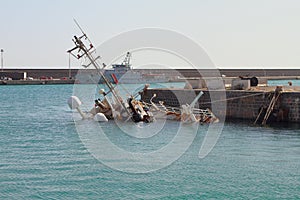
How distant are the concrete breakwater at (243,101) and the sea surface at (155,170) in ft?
10.1

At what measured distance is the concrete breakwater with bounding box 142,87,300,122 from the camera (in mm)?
34281

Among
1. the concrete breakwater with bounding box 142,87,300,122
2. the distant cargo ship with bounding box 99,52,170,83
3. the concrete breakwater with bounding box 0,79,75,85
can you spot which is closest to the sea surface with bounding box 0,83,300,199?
the concrete breakwater with bounding box 142,87,300,122

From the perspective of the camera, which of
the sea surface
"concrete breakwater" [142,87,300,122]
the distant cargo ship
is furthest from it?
the distant cargo ship

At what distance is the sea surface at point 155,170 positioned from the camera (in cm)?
1661

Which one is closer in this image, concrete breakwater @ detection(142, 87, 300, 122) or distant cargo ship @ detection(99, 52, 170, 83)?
concrete breakwater @ detection(142, 87, 300, 122)

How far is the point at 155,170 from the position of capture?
19.7m

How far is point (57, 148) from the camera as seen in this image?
80.7ft

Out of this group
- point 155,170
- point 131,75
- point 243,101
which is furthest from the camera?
point 131,75

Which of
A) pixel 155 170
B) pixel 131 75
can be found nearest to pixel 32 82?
A: pixel 131 75

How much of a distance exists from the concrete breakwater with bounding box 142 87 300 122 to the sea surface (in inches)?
122

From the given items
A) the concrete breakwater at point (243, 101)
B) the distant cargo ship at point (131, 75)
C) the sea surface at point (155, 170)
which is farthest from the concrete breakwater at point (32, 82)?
the sea surface at point (155, 170)

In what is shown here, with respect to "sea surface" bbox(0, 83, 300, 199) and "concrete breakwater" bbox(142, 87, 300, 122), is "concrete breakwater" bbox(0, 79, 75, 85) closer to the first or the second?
"concrete breakwater" bbox(142, 87, 300, 122)

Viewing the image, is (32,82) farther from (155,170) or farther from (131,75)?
(155,170)

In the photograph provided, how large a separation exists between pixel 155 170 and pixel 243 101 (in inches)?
738
